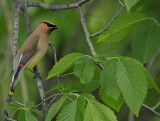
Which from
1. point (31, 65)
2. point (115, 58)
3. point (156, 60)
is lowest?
point (156, 60)

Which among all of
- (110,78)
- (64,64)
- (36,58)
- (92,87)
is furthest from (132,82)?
(36,58)

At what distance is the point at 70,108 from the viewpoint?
10.5 ft

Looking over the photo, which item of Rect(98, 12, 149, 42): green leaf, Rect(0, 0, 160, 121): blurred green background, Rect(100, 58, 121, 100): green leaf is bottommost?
Rect(0, 0, 160, 121): blurred green background

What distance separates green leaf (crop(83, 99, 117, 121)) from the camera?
121 inches

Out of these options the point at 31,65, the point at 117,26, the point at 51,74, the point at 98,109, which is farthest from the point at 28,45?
the point at 98,109

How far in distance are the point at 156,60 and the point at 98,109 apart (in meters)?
3.52

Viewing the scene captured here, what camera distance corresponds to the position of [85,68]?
11.2ft

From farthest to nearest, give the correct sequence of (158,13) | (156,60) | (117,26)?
(158,13)
(156,60)
(117,26)

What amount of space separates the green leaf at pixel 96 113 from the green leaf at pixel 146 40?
39.9 inches

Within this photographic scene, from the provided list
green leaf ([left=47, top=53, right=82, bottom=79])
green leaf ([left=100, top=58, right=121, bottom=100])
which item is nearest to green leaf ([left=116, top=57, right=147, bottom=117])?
green leaf ([left=100, top=58, right=121, bottom=100])

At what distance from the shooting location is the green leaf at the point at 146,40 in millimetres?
4031

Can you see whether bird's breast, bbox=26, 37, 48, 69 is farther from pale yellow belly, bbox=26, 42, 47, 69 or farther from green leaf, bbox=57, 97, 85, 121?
green leaf, bbox=57, 97, 85, 121

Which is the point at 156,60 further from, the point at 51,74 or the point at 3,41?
the point at 51,74

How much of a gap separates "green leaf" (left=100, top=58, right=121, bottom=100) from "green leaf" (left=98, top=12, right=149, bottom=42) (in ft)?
2.26
